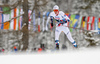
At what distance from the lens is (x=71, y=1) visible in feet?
42.4

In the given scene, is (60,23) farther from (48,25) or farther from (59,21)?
(48,25)

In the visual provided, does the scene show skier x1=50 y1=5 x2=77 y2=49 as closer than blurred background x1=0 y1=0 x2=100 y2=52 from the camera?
Yes

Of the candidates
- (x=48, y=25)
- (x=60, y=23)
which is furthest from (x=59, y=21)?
(x=48, y=25)

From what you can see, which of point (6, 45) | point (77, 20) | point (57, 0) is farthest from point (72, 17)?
point (6, 45)

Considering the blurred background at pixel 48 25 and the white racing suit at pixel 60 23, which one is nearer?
the white racing suit at pixel 60 23

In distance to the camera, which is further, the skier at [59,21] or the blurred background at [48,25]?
the blurred background at [48,25]

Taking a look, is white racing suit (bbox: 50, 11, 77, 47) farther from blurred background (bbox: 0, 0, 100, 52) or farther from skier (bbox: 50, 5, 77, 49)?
blurred background (bbox: 0, 0, 100, 52)

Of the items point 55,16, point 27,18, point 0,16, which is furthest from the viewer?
point 0,16

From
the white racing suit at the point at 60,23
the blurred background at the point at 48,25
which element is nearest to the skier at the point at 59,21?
the white racing suit at the point at 60,23

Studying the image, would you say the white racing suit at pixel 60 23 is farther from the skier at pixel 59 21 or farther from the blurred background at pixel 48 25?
the blurred background at pixel 48 25

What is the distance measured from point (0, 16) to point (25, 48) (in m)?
2.95

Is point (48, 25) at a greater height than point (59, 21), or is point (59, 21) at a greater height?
point (59, 21)

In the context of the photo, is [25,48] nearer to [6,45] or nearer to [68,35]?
[68,35]

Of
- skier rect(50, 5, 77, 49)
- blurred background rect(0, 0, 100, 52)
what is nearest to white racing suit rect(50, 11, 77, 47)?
skier rect(50, 5, 77, 49)
